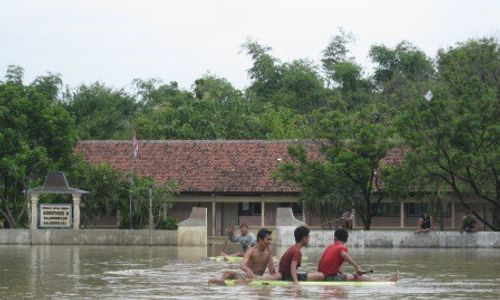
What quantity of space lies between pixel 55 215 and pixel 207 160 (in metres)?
13.3

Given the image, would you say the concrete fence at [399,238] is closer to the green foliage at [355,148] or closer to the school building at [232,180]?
the green foliage at [355,148]

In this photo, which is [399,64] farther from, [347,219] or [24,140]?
[24,140]

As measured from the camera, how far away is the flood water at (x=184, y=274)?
21.7 m

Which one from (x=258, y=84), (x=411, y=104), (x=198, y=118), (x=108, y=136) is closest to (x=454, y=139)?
(x=411, y=104)

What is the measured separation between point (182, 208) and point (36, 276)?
103 feet

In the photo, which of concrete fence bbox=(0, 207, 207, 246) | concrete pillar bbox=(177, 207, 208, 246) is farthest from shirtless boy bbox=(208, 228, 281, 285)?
concrete pillar bbox=(177, 207, 208, 246)

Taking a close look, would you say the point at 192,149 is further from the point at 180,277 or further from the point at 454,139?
the point at 180,277

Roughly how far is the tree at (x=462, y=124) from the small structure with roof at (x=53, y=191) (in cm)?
1375

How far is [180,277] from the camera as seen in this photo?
26594mm

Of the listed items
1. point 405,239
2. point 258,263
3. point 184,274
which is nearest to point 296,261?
point 258,263

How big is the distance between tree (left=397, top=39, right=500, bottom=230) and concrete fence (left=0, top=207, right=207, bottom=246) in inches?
358

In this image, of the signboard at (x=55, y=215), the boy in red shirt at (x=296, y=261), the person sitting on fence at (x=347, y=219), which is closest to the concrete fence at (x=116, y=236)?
the signboard at (x=55, y=215)

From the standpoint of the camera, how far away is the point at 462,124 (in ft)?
138

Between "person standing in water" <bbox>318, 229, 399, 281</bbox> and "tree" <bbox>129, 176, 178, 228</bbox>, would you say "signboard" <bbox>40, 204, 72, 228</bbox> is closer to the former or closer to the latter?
"tree" <bbox>129, 176, 178, 228</bbox>
